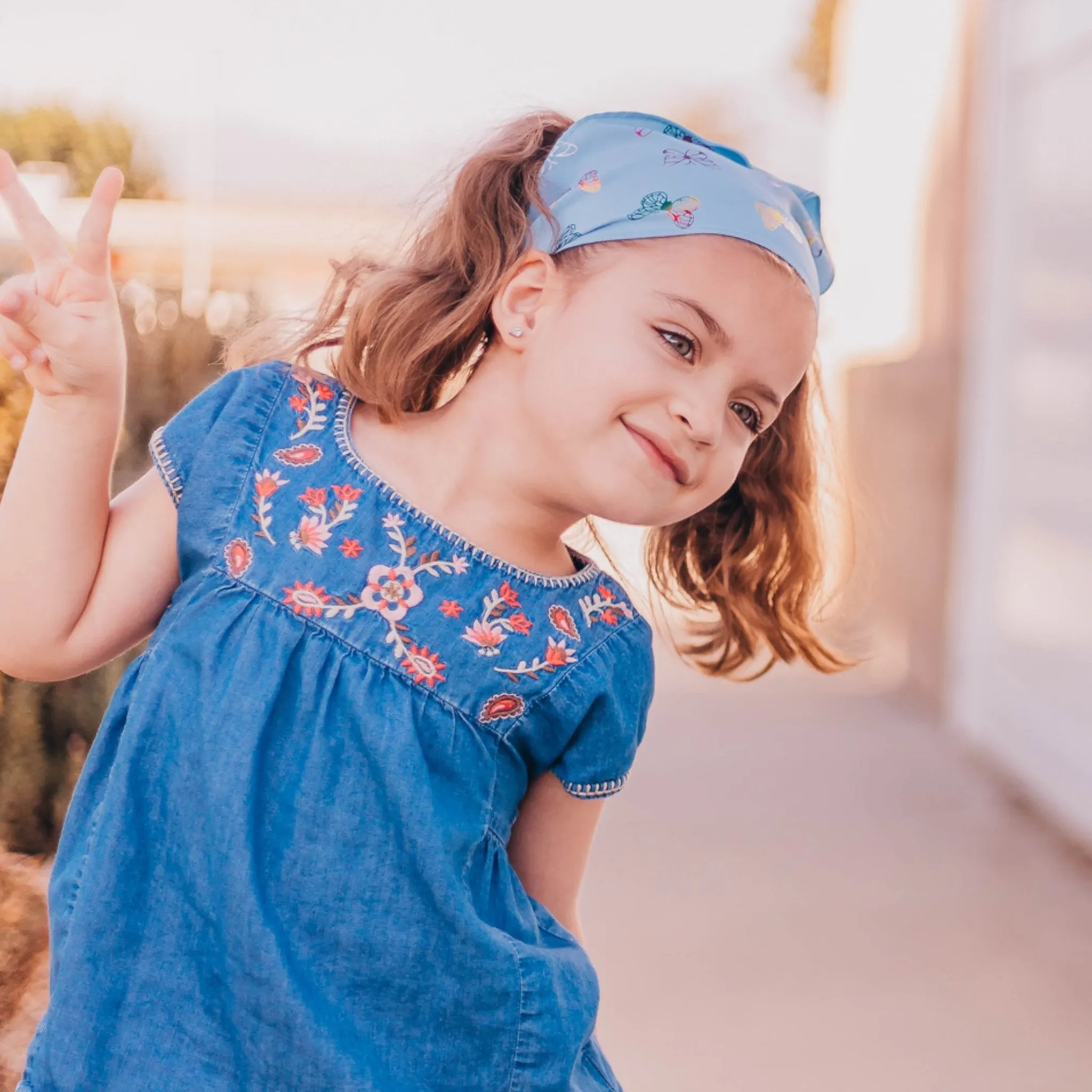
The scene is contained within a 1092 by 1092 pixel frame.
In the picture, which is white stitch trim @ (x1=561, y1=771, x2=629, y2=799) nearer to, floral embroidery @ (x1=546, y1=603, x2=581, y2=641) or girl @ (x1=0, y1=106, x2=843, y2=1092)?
girl @ (x1=0, y1=106, x2=843, y2=1092)

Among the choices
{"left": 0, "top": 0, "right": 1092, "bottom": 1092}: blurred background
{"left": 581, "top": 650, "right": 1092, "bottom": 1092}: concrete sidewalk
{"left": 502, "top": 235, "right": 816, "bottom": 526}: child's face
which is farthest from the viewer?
{"left": 581, "top": 650, "right": 1092, "bottom": 1092}: concrete sidewalk

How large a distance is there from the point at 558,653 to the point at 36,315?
1.89 feet

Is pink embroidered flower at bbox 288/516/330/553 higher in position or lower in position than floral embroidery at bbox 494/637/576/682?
higher

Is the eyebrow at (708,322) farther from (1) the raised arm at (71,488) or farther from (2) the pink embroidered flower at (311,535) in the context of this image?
(1) the raised arm at (71,488)

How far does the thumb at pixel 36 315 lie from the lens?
1.13m

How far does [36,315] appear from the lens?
3.76 feet

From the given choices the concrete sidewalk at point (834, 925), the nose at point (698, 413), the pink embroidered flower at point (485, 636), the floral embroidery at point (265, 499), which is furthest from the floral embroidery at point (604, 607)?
the concrete sidewalk at point (834, 925)

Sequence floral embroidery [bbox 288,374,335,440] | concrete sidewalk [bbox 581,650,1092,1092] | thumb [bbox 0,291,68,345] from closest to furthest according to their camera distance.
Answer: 1. thumb [bbox 0,291,68,345]
2. floral embroidery [bbox 288,374,335,440]
3. concrete sidewalk [bbox 581,650,1092,1092]

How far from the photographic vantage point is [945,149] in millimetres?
5570

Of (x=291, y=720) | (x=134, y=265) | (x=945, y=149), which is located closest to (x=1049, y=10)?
(x=945, y=149)

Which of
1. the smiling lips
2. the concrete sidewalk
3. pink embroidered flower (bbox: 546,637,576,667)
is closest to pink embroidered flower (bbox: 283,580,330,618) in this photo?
pink embroidered flower (bbox: 546,637,576,667)

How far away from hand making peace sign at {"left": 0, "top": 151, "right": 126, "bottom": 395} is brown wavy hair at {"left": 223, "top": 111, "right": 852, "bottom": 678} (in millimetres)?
296

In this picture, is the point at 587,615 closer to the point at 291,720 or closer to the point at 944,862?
the point at 291,720

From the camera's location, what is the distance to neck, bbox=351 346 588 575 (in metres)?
1.31
